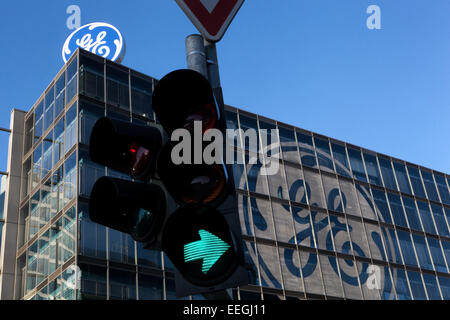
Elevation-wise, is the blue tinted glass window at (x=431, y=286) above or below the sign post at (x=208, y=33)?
above

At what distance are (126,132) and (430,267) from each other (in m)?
38.5

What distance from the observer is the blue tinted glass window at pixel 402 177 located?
41688mm

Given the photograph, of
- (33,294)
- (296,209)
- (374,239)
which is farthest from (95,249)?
(374,239)

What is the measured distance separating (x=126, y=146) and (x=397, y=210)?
Result: 125 ft

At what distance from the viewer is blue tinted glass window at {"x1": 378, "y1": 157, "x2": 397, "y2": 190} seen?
4093 centimetres

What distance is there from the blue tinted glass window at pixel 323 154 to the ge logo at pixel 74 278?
17993 mm

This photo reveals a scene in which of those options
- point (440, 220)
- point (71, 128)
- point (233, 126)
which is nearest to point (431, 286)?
point (440, 220)

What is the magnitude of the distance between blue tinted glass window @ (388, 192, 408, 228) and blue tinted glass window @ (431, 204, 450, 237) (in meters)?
3.26

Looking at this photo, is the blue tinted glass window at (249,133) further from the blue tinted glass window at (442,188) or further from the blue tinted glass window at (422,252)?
the blue tinted glass window at (442,188)

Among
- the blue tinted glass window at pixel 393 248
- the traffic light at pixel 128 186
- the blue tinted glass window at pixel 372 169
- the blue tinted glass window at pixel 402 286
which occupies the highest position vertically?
the blue tinted glass window at pixel 372 169

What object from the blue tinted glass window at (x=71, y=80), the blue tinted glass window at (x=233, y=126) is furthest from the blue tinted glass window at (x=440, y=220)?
the blue tinted glass window at (x=71, y=80)

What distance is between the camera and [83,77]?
3105 cm

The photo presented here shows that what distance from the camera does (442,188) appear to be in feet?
145
